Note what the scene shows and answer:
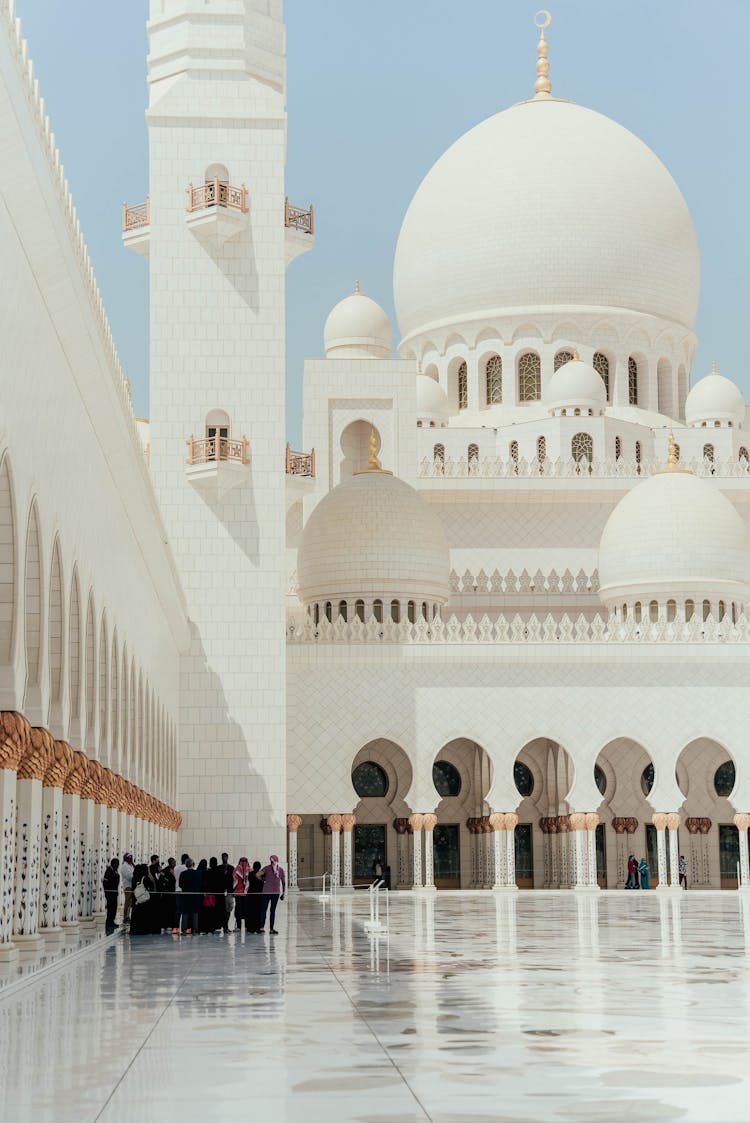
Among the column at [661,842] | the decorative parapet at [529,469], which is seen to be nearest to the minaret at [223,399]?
the column at [661,842]

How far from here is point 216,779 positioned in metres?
25.7

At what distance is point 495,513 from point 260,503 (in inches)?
400

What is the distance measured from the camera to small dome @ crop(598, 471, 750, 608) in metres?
32.3

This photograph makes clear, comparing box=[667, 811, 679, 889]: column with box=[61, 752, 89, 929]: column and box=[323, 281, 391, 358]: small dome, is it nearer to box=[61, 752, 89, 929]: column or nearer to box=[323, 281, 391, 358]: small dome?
box=[323, 281, 391, 358]: small dome

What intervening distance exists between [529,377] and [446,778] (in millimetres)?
9540

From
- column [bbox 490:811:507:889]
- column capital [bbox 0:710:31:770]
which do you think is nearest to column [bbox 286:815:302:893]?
column [bbox 490:811:507:889]

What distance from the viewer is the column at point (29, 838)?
11.8 metres

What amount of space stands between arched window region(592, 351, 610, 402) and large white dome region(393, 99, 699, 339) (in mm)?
1069

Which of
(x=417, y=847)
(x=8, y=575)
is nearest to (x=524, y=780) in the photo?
(x=417, y=847)

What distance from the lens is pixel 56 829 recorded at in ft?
43.8

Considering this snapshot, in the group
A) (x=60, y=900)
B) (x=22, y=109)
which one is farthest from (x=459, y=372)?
(x=22, y=109)

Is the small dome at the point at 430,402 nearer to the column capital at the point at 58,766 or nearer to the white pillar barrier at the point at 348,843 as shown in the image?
the white pillar barrier at the point at 348,843

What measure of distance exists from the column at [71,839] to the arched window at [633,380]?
83.5 ft

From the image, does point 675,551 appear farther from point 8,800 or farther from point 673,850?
point 8,800
